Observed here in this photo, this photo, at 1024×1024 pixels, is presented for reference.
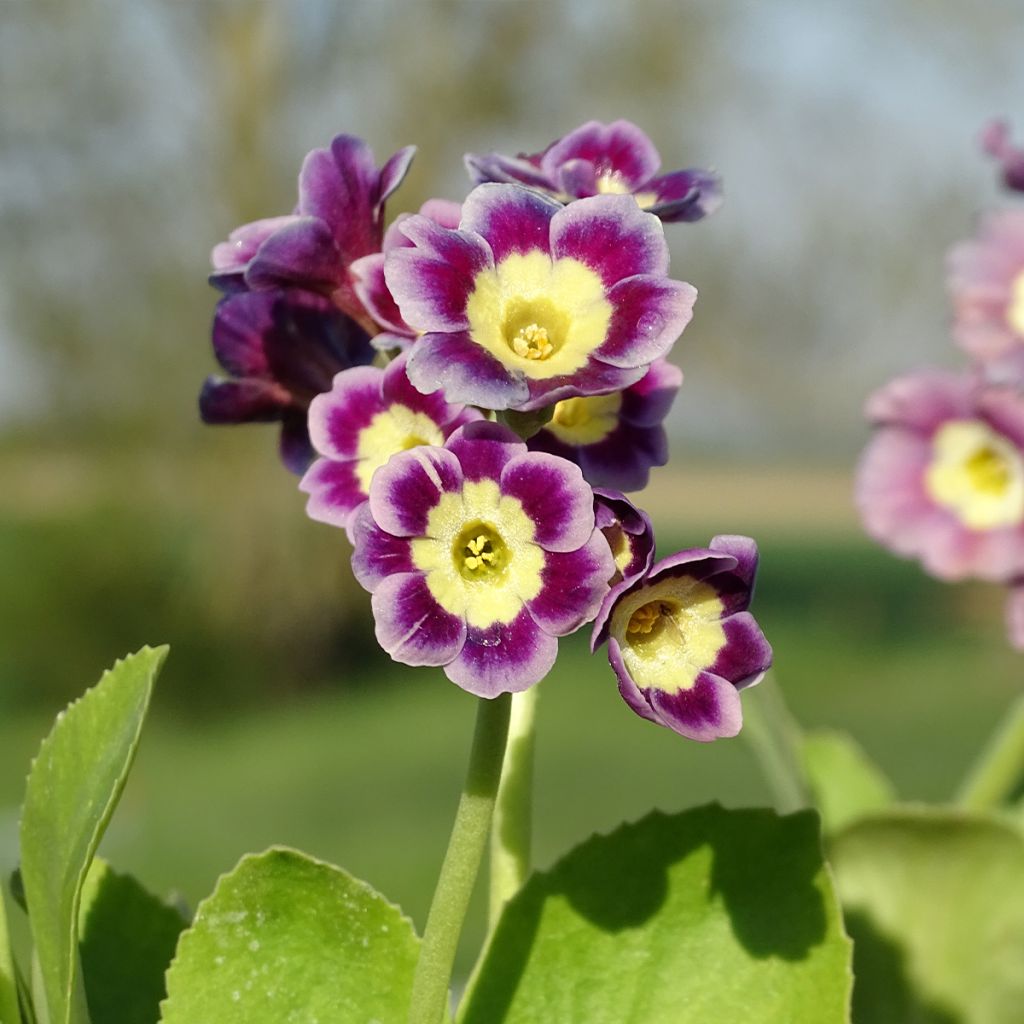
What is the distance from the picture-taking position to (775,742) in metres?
0.53

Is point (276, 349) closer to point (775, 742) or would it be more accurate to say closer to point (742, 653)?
point (742, 653)

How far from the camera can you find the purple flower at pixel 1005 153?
60cm

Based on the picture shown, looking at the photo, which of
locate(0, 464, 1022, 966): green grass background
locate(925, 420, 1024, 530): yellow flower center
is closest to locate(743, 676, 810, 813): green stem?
locate(925, 420, 1024, 530): yellow flower center

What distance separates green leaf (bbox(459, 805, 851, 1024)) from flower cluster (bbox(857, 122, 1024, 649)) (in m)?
0.31

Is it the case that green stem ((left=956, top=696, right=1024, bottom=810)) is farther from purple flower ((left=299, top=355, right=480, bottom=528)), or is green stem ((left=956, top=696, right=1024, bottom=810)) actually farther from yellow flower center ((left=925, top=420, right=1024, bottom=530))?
purple flower ((left=299, top=355, right=480, bottom=528))

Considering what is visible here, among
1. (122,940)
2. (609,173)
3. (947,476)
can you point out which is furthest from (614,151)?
Answer: (947,476)

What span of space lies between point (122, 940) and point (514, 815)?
0.10m

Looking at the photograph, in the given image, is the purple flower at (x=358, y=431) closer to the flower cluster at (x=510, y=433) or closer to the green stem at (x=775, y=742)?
the flower cluster at (x=510, y=433)

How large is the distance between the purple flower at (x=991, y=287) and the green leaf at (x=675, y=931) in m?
0.33

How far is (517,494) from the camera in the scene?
27cm

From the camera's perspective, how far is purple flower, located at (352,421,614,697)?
0.88 ft

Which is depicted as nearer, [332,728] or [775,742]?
[775,742]

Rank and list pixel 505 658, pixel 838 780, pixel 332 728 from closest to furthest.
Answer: pixel 505 658
pixel 838 780
pixel 332 728

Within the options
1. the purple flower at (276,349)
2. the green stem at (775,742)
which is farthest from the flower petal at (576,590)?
the green stem at (775,742)
